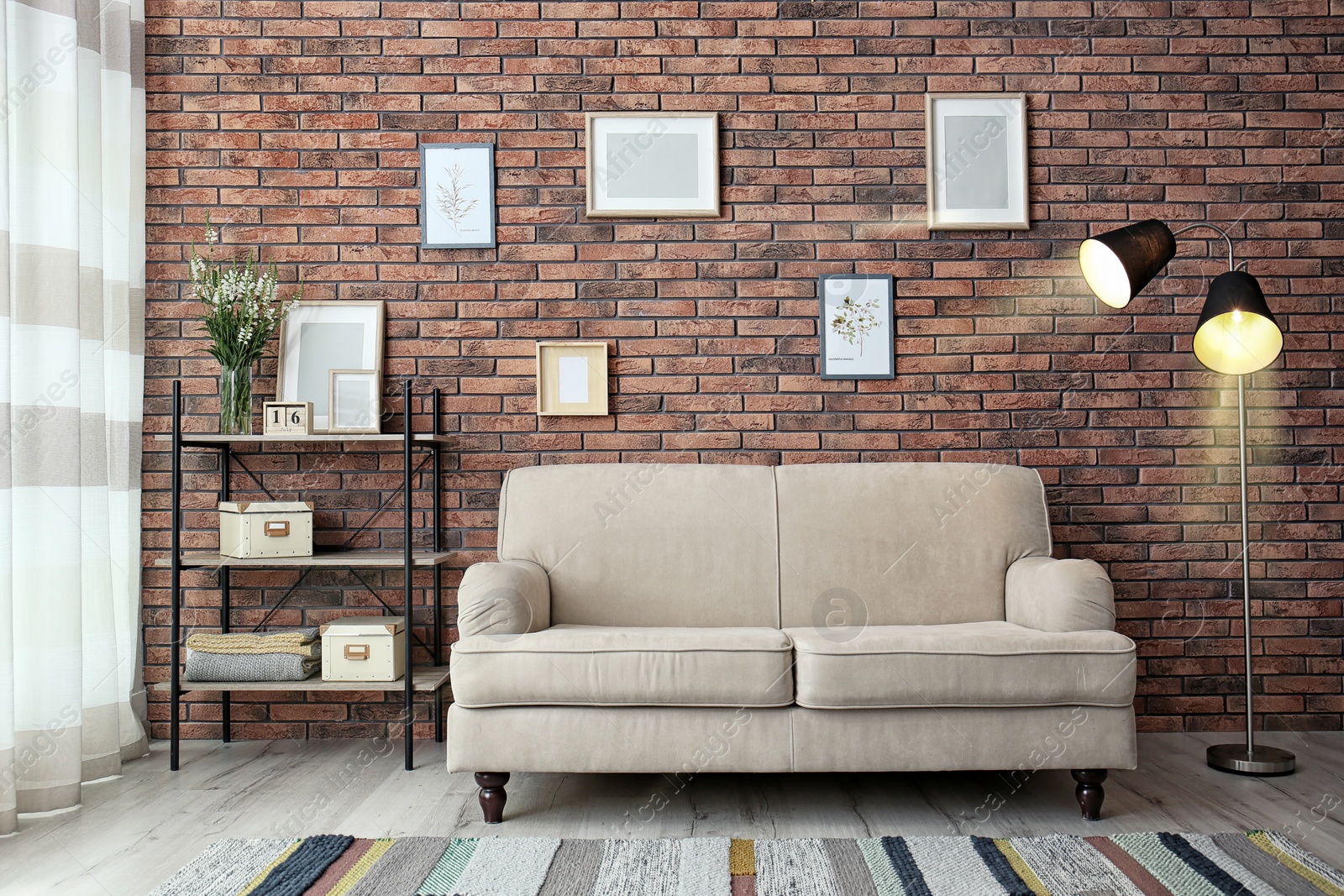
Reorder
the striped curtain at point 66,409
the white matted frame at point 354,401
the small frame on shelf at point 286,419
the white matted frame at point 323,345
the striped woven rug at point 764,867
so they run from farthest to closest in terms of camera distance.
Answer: the white matted frame at point 323,345
the white matted frame at point 354,401
the small frame on shelf at point 286,419
the striped curtain at point 66,409
the striped woven rug at point 764,867

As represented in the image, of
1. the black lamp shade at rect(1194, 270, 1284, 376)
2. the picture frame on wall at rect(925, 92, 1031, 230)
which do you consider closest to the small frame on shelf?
the picture frame on wall at rect(925, 92, 1031, 230)

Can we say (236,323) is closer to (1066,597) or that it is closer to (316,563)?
(316,563)

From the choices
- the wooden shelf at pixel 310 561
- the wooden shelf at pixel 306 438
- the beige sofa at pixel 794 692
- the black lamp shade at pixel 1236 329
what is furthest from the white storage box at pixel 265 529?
the black lamp shade at pixel 1236 329

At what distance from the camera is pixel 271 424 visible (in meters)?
2.74

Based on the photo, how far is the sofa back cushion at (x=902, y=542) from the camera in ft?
8.80

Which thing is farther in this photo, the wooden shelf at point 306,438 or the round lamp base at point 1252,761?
the wooden shelf at point 306,438

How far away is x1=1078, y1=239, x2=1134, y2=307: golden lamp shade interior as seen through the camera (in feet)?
7.79

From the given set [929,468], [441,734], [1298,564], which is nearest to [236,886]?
[441,734]

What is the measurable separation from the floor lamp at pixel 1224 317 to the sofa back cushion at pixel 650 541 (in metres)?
1.12

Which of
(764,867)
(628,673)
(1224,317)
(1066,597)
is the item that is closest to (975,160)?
(1224,317)

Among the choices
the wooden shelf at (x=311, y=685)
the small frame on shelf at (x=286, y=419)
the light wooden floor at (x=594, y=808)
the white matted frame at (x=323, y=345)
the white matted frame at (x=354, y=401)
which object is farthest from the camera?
the white matted frame at (x=323, y=345)

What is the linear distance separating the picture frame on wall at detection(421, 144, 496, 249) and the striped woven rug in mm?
1912

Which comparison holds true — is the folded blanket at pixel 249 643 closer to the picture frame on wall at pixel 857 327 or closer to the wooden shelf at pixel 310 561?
the wooden shelf at pixel 310 561

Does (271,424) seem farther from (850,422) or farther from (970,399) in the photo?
(970,399)
